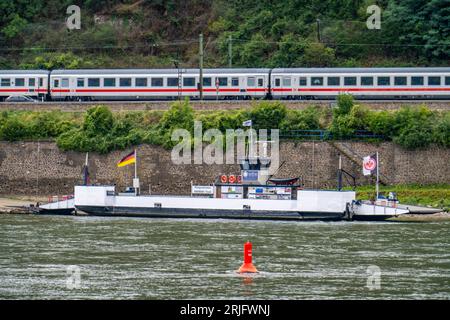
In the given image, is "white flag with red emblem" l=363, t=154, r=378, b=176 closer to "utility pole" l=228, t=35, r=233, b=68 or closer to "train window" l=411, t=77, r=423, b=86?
"train window" l=411, t=77, r=423, b=86

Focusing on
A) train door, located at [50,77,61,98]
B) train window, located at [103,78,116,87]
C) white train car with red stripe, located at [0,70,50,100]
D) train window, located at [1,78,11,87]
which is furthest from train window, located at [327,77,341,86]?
train window, located at [1,78,11,87]

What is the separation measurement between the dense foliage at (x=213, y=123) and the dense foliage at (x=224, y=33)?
14.3m

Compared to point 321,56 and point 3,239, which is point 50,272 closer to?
point 3,239

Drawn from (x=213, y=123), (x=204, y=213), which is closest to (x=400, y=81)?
(x=213, y=123)

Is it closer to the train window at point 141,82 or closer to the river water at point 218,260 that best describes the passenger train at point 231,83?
the train window at point 141,82

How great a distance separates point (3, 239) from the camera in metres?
58.1

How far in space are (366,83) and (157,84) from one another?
45.6 ft

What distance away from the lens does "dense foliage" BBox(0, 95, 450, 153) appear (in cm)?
7869

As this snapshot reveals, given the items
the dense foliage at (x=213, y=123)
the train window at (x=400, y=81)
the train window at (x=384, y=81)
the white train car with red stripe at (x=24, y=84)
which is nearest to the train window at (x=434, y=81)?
the train window at (x=400, y=81)

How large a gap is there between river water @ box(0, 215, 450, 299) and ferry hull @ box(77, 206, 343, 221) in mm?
1754

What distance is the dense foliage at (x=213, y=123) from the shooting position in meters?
78.7

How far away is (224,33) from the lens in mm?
100875

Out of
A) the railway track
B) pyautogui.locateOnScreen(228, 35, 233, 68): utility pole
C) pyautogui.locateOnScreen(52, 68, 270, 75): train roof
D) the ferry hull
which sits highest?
pyautogui.locateOnScreen(228, 35, 233, 68): utility pole

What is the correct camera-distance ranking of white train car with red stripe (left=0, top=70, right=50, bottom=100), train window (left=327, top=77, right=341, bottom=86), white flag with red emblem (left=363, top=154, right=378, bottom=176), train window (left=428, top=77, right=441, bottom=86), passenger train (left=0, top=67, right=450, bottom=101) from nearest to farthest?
white flag with red emblem (left=363, top=154, right=378, bottom=176)
train window (left=428, top=77, right=441, bottom=86)
passenger train (left=0, top=67, right=450, bottom=101)
train window (left=327, top=77, right=341, bottom=86)
white train car with red stripe (left=0, top=70, right=50, bottom=100)
